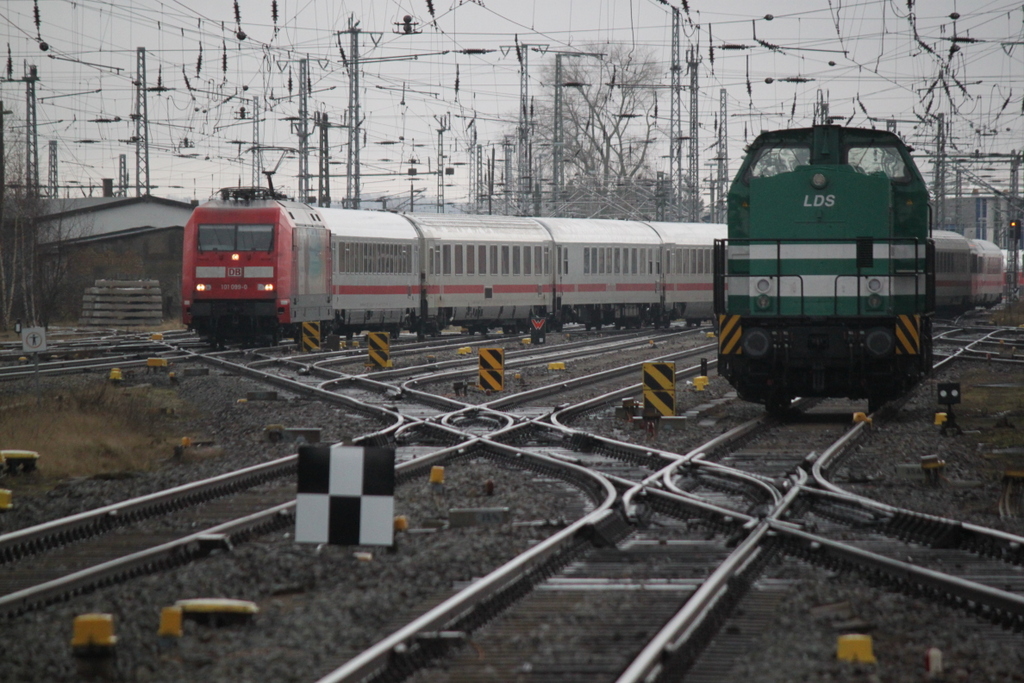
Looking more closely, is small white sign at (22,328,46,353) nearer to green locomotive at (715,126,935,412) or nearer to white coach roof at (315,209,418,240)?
green locomotive at (715,126,935,412)

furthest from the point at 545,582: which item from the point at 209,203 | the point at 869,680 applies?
the point at 209,203

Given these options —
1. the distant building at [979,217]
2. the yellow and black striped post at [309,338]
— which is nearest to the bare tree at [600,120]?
the distant building at [979,217]

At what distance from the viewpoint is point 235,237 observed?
26.4 m

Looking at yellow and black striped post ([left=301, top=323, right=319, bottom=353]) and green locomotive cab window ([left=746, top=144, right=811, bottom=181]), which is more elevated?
green locomotive cab window ([left=746, top=144, right=811, bottom=181])

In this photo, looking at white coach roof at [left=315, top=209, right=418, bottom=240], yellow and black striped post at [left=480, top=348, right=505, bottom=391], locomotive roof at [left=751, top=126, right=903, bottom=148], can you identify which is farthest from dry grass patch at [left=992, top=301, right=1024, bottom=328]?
locomotive roof at [left=751, top=126, right=903, bottom=148]

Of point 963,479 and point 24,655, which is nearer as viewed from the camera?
point 24,655

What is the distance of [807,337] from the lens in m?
13.5

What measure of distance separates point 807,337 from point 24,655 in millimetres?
10017

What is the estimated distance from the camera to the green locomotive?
13.4 meters

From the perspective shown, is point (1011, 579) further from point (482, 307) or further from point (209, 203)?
point (482, 307)

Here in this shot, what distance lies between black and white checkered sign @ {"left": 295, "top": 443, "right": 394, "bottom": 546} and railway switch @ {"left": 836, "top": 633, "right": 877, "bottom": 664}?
281 cm

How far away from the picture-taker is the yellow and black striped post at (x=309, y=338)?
2650cm

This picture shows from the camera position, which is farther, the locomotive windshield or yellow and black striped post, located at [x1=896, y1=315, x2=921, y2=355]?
the locomotive windshield

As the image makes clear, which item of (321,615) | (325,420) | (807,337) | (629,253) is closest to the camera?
(321,615)
